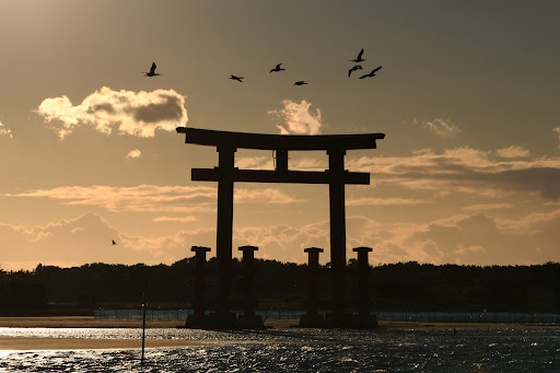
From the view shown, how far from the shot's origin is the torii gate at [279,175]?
50.7 meters

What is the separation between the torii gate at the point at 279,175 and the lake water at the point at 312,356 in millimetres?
6117

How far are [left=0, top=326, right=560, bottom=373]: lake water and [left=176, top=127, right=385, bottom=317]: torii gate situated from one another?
20.1 ft

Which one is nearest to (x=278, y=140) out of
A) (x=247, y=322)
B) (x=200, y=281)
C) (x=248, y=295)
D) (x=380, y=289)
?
(x=248, y=295)

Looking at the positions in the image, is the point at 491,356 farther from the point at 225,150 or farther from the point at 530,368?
the point at 225,150

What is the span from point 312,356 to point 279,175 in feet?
59.0

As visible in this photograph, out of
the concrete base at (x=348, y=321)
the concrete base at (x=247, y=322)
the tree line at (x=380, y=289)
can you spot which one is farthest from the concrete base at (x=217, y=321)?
the tree line at (x=380, y=289)

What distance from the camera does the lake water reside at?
99.1 ft

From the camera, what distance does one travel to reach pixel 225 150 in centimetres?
5100

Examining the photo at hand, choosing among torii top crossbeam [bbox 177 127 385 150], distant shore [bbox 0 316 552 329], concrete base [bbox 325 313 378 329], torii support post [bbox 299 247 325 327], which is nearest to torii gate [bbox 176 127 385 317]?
torii top crossbeam [bbox 177 127 385 150]

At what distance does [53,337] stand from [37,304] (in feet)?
202

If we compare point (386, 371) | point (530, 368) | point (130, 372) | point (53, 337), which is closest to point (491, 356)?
point (530, 368)

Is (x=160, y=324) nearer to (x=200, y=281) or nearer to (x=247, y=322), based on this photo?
(x=200, y=281)

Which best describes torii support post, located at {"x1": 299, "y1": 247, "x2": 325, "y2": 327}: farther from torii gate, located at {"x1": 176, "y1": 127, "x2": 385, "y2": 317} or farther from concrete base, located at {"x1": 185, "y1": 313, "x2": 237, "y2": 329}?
concrete base, located at {"x1": 185, "y1": 313, "x2": 237, "y2": 329}

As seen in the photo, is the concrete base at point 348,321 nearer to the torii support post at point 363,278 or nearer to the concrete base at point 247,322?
the torii support post at point 363,278
